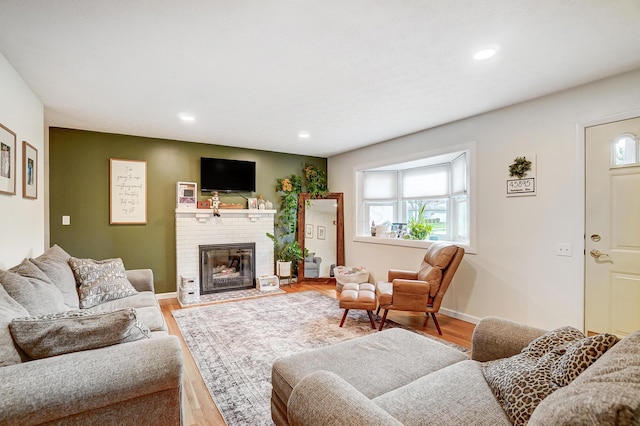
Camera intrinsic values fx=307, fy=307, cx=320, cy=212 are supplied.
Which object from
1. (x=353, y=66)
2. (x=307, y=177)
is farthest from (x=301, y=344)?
(x=307, y=177)

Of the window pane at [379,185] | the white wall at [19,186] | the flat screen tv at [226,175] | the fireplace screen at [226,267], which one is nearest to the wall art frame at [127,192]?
the flat screen tv at [226,175]

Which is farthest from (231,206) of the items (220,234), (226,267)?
(226,267)

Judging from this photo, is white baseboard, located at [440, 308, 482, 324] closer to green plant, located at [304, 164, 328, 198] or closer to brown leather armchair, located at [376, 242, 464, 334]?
brown leather armchair, located at [376, 242, 464, 334]

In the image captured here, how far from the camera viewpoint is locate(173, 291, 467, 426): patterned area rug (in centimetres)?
211

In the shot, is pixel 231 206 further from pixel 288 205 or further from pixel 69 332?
pixel 69 332

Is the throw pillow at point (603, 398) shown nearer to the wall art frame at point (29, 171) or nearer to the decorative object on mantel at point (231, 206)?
the wall art frame at point (29, 171)

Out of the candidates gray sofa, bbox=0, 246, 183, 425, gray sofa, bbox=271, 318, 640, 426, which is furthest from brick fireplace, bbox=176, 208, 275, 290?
gray sofa, bbox=271, 318, 640, 426

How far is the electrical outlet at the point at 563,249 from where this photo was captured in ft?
9.39

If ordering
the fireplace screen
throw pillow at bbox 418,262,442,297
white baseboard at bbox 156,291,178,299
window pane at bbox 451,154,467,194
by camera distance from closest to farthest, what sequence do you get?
throw pillow at bbox 418,262,442,297
window pane at bbox 451,154,467,194
white baseboard at bbox 156,291,178,299
the fireplace screen

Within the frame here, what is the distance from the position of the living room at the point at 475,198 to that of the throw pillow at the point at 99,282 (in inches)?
18.5

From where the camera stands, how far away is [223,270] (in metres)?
5.12

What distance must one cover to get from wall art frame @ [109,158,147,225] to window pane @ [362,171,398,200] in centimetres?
357

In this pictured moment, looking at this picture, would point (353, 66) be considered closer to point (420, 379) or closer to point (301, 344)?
point (420, 379)

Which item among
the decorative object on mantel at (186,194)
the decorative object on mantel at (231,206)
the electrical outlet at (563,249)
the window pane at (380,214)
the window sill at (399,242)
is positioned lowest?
the window sill at (399,242)
